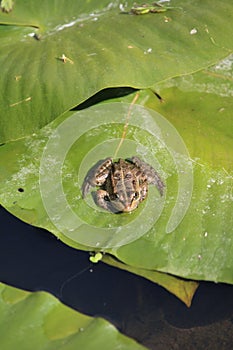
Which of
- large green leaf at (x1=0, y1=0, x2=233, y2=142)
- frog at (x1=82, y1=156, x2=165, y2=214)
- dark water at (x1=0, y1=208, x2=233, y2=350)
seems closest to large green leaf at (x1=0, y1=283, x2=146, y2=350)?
dark water at (x1=0, y1=208, x2=233, y2=350)

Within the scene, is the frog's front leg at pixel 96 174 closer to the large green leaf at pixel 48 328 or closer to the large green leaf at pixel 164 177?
the large green leaf at pixel 164 177

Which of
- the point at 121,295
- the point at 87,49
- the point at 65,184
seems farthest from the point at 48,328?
the point at 87,49

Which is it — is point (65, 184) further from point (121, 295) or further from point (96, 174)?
point (121, 295)

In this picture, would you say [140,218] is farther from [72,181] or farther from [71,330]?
[71,330]

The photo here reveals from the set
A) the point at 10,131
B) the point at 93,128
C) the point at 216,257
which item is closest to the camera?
the point at 216,257

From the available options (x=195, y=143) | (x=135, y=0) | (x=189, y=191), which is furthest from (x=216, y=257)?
(x=135, y=0)

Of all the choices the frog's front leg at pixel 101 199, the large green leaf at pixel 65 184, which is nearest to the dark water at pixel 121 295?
the large green leaf at pixel 65 184
